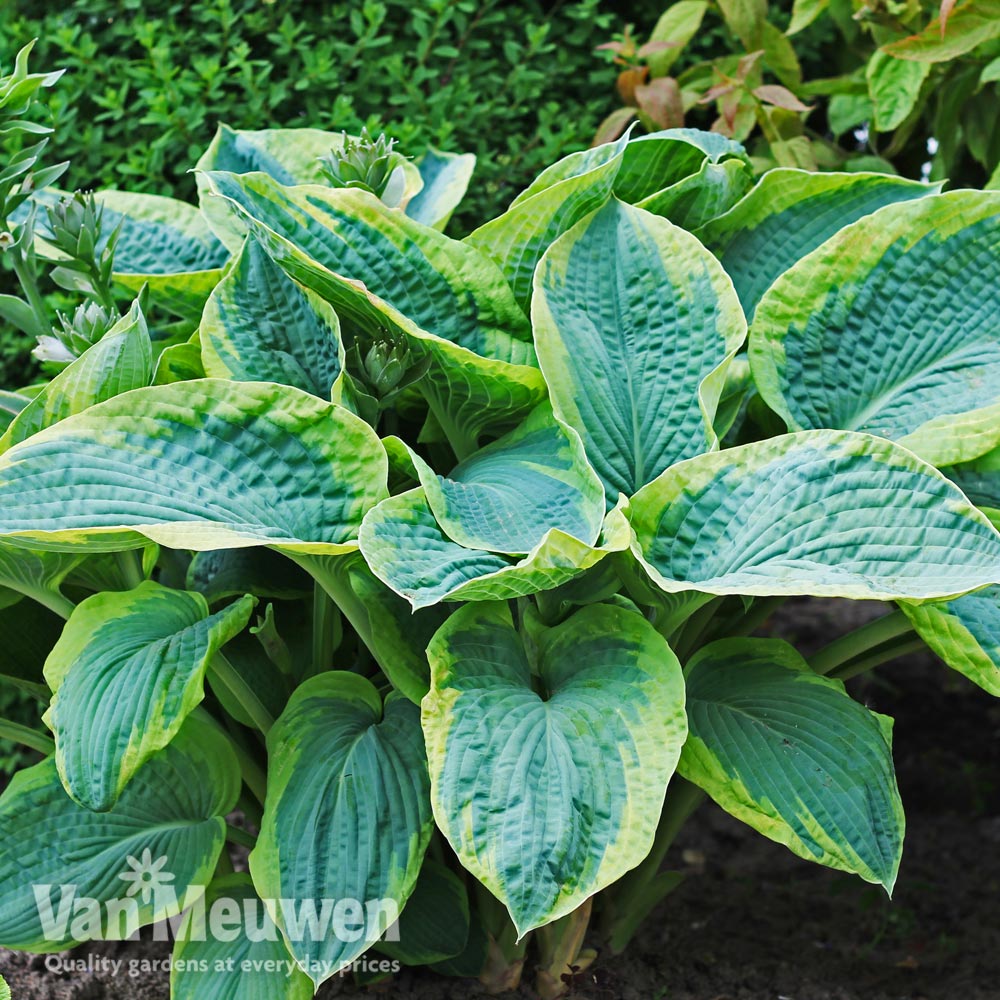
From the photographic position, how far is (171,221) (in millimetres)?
1632

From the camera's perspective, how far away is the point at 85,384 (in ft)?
3.85

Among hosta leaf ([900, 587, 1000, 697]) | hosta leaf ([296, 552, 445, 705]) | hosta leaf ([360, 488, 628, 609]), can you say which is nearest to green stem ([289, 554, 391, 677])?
hosta leaf ([296, 552, 445, 705])

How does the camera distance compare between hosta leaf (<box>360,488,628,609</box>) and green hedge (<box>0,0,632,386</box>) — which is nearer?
hosta leaf (<box>360,488,628,609</box>)

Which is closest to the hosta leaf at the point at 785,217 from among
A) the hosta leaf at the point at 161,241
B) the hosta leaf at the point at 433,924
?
the hosta leaf at the point at 161,241

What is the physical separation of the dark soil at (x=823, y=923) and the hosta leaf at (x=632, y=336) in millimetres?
658

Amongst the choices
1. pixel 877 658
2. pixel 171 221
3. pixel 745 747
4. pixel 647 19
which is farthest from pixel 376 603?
pixel 647 19

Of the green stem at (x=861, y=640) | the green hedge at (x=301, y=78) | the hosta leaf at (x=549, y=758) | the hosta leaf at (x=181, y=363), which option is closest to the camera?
the hosta leaf at (x=549, y=758)

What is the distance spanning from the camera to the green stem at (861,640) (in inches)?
50.1

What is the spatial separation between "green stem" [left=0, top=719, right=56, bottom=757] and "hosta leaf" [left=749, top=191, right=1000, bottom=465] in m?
0.96

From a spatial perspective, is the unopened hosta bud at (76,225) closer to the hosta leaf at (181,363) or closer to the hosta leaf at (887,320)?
the hosta leaf at (181,363)

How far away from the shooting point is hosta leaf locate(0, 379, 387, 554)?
1.01 m

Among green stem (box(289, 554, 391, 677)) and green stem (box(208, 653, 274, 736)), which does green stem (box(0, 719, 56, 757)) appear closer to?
green stem (box(208, 653, 274, 736))

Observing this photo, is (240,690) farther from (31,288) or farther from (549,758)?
(31,288)

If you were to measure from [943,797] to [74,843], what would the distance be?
1636mm
